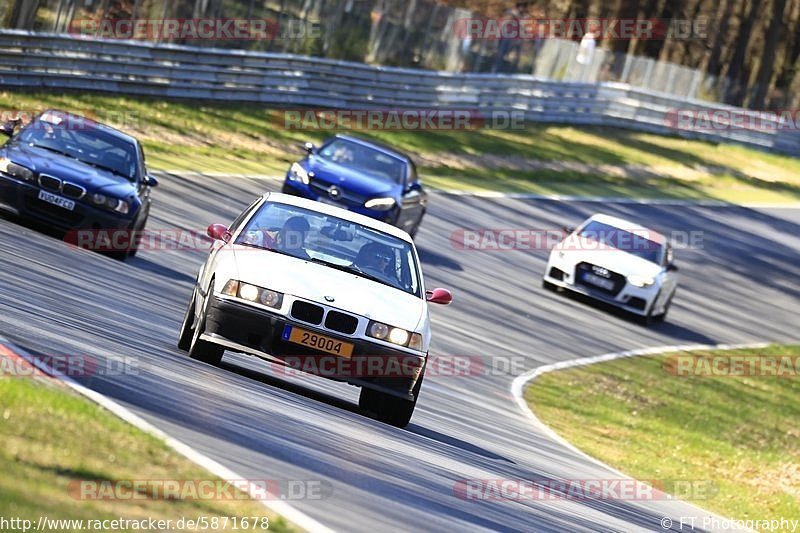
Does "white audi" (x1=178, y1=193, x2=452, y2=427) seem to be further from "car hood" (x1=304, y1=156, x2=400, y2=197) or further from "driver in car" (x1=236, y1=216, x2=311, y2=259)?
A: "car hood" (x1=304, y1=156, x2=400, y2=197)

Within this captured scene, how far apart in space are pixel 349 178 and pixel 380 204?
2.07 ft

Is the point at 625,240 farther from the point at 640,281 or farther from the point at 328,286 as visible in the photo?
the point at 328,286

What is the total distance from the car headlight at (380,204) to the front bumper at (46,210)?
668cm

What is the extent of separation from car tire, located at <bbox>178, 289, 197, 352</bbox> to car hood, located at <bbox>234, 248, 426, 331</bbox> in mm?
654

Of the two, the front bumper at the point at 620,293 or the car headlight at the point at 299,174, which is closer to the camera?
the car headlight at the point at 299,174

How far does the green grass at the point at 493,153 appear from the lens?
3188 cm

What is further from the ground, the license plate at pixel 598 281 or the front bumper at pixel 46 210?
the front bumper at pixel 46 210

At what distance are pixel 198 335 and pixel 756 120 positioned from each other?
162ft

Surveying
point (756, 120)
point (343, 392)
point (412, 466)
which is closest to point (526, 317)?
point (343, 392)

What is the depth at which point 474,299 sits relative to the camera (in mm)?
25766

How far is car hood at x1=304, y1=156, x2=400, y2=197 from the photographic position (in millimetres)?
25844

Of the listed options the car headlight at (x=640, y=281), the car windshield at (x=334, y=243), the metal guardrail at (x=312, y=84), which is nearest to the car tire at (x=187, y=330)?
the car windshield at (x=334, y=243)

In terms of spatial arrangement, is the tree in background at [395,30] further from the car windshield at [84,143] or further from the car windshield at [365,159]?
the car windshield at [84,143]

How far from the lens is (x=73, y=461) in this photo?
782 centimetres
